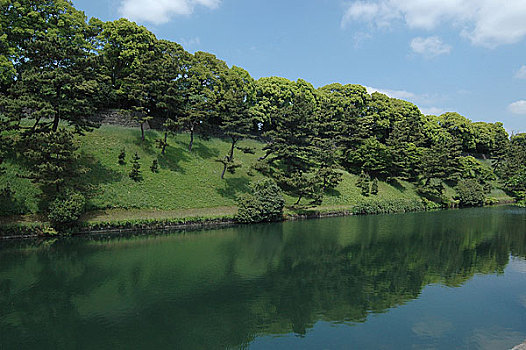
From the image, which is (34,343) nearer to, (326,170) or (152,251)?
(152,251)


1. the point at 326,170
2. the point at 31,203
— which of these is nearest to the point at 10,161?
the point at 31,203

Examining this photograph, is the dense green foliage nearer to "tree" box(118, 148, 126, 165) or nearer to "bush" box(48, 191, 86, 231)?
"tree" box(118, 148, 126, 165)

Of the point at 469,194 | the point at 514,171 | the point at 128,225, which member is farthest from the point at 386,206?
the point at 514,171

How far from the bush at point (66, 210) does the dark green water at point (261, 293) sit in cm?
205

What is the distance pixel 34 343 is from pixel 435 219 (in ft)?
123

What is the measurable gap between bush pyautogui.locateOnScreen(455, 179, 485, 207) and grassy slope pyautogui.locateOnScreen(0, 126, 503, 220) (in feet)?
63.7

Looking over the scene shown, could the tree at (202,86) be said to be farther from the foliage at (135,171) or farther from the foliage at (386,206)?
the foliage at (386,206)

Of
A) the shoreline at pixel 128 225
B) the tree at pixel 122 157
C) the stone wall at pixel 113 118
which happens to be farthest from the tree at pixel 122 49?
the shoreline at pixel 128 225

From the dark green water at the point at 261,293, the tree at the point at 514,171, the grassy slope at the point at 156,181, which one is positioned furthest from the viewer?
the tree at the point at 514,171

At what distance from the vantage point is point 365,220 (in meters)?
36.1

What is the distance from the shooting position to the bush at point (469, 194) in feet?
168

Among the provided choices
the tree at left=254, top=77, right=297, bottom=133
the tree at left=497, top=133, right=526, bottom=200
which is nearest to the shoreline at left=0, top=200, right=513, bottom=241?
the tree at left=254, top=77, right=297, bottom=133

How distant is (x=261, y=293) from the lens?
46.8ft

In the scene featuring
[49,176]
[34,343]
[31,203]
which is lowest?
[34,343]
